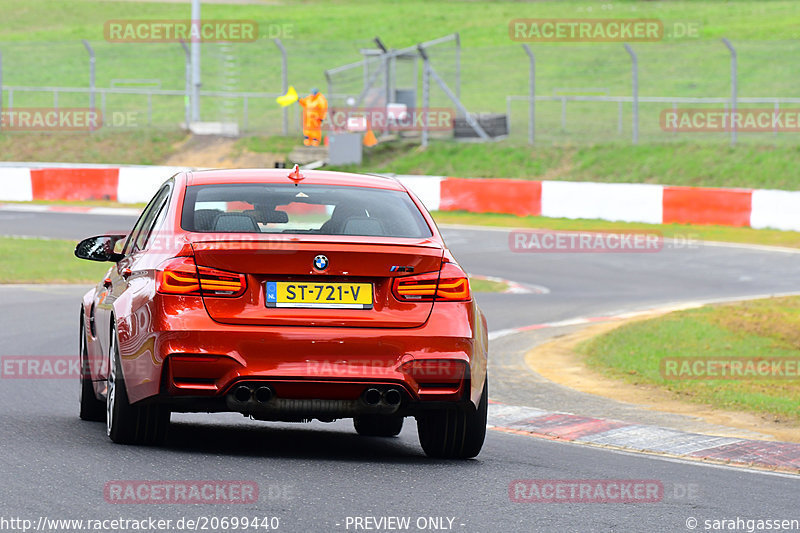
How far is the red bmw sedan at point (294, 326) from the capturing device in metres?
6.78

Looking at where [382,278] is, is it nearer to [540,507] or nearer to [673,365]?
[540,507]

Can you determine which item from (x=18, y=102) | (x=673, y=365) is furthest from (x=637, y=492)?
(x=18, y=102)

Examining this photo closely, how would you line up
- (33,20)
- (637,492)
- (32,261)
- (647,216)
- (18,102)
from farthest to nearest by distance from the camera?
(33,20), (18,102), (647,216), (32,261), (637,492)

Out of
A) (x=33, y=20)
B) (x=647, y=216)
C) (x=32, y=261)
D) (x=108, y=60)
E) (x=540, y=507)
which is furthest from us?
(x=33, y=20)

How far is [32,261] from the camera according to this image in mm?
20406

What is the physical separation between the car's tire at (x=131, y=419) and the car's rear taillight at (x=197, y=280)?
27.8 inches

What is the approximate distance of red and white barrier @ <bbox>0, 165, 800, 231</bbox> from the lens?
26.2 metres

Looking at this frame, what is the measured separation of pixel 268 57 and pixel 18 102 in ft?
49.9
